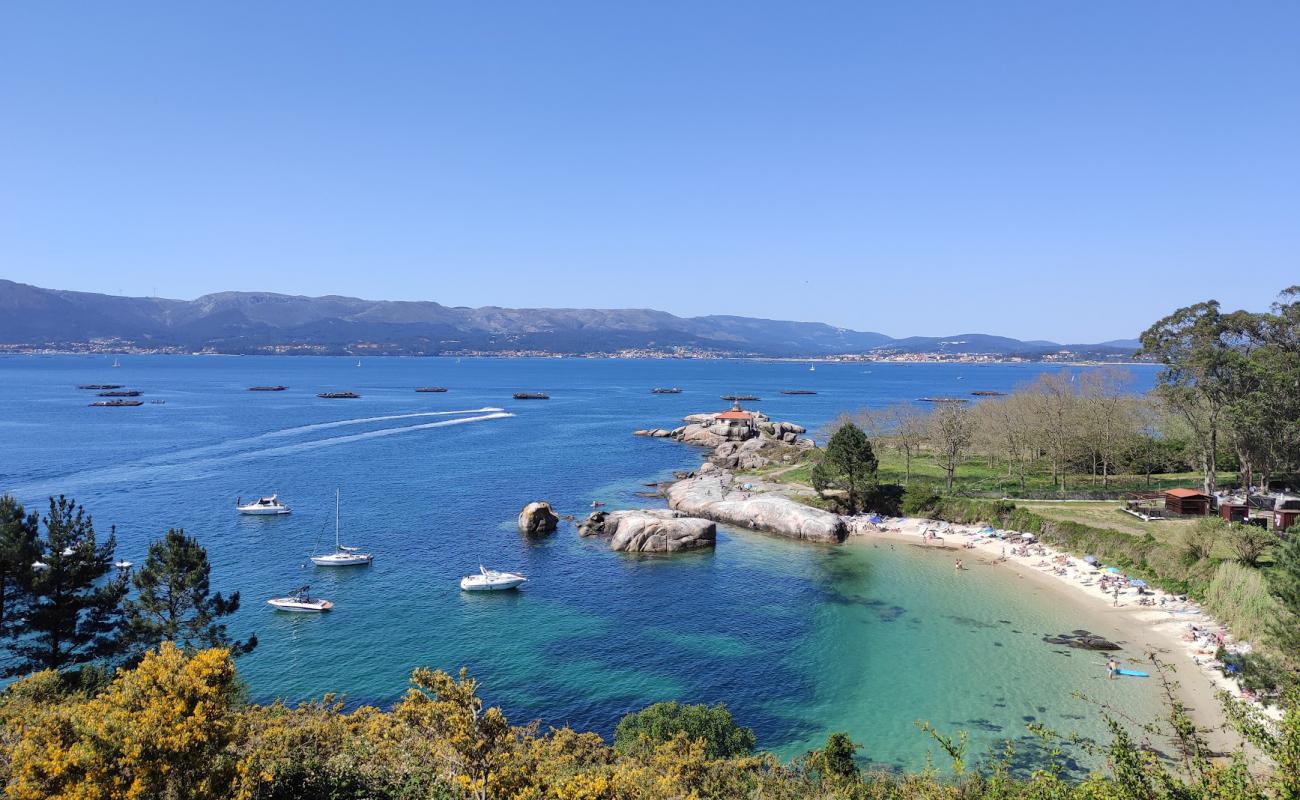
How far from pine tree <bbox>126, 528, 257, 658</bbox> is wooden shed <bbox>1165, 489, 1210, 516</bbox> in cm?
6606

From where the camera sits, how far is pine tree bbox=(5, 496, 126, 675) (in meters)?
28.6

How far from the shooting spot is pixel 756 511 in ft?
217

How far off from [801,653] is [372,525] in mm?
45191

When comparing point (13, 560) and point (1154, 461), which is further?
point (1154, 461)

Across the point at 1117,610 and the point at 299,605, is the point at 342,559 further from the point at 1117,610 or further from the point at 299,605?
the point at 1117,610

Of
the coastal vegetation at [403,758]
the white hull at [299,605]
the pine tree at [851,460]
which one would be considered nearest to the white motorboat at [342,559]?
the white hull at [299,605]

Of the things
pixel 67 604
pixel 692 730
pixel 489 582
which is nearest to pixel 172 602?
pixel 67 604

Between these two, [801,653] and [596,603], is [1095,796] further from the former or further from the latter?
[596,603]

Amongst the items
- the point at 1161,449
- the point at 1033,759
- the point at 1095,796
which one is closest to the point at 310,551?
the point at 1033,759

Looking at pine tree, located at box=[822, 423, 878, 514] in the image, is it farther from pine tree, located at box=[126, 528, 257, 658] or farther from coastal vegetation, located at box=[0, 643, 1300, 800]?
pine tree, located at box=[126, 528, 257, 658]

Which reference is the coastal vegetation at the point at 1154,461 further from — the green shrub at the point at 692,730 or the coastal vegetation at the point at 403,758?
the green shrub at the point at 692,730

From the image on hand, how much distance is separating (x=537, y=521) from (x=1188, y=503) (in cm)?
5498

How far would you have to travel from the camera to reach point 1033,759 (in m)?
28.2

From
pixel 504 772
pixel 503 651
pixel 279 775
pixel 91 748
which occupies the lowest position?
pixel 503 651
